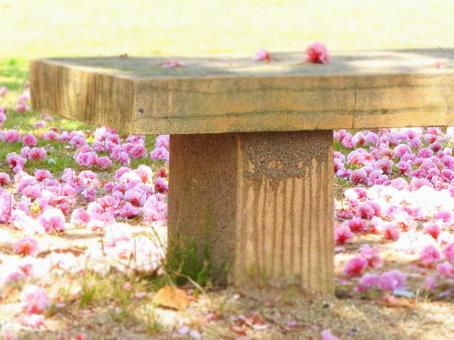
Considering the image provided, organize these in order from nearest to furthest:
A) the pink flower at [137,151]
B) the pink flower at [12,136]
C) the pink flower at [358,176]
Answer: the pink flower at [358,176] < the pink flower at [137,151] < the pink flower at [12,136]

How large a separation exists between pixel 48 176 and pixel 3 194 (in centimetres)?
61

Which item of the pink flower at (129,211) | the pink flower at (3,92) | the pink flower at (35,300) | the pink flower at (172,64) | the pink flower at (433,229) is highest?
the pink flower at (172,64)

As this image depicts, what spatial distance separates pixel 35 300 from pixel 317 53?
1.45 metres

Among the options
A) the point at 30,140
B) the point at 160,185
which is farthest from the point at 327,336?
the point at 30,140

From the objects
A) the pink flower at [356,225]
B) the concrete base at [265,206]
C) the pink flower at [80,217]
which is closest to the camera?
the concrete base at [265,206]

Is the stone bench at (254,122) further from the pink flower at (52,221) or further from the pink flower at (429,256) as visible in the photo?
the pink flower at (52,221)

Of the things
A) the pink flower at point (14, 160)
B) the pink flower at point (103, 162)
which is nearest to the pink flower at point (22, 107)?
the pink flower at point (14, 160)

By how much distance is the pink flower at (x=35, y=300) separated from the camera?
4129 mm

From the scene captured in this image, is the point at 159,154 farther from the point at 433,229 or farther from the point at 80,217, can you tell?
the point at 433,229

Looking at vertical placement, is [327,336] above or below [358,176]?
below

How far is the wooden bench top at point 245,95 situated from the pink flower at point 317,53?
57 millimetres

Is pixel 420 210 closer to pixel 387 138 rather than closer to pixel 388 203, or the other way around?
pixel 388 203

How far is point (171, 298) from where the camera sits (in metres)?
4.23

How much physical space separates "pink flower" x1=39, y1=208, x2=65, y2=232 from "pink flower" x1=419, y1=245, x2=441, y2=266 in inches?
66.9
